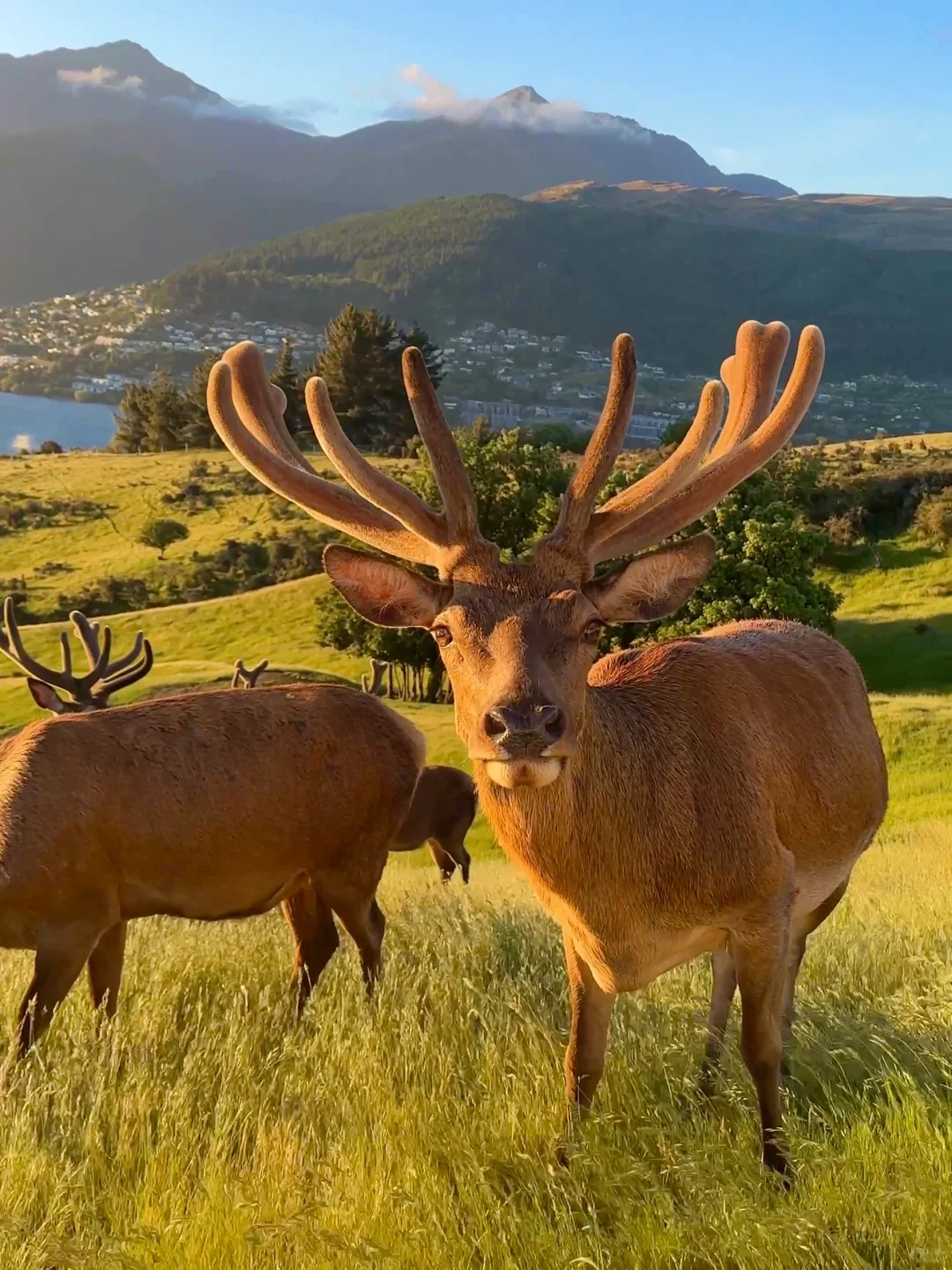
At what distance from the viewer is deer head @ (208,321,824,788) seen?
120 inches

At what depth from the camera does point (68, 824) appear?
5426 millimetres

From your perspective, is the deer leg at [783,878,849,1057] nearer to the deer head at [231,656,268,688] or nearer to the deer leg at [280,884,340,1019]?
the deer leg at [280,884,340,1019]

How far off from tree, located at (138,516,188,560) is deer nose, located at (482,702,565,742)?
183 ft

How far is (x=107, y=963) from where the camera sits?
5.81 meters

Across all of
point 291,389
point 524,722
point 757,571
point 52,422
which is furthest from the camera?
point 52,422

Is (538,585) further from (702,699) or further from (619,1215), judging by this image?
(619,1215)

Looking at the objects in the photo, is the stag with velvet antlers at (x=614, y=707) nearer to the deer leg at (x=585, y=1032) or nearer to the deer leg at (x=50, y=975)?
the deer leg at (x=585, y=1032)

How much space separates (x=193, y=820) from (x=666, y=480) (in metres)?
3.33

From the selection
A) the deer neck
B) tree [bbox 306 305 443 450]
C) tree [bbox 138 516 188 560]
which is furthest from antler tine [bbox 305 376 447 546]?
tree [bbox 306 305 443 450]

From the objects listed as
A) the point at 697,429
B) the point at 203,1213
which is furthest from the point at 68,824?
the point at 697,429

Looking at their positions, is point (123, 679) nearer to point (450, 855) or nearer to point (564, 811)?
point (450, 855)

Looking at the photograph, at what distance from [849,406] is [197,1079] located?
198677mm

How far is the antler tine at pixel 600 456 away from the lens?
3.60 m

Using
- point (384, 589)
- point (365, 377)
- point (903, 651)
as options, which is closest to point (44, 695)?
point (384, 589)
